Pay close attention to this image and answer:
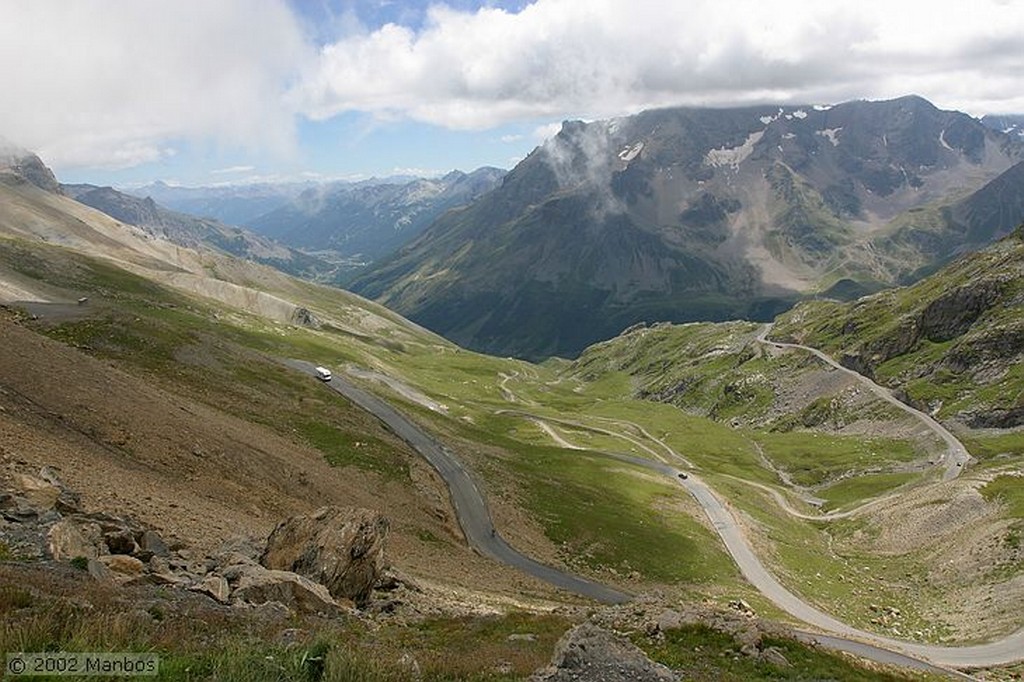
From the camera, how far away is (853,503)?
124 metres

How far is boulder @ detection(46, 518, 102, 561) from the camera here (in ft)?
77.1

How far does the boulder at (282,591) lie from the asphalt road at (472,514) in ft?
113

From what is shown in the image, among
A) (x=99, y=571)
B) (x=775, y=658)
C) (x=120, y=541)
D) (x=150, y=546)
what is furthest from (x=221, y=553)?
(x=775, y=658)

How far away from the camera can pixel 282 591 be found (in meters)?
28.4

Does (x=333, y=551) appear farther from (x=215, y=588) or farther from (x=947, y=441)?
(x=947, y=441)

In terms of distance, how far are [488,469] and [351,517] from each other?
4984 cm

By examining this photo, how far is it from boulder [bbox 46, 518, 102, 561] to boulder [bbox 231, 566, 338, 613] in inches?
221

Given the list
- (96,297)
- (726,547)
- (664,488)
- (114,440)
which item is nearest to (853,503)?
(664,488)

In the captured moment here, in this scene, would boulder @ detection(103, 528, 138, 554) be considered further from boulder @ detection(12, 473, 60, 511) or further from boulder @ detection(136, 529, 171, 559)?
boulder @ detection(12, 473, 60, 511)

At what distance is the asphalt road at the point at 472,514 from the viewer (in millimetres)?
62062

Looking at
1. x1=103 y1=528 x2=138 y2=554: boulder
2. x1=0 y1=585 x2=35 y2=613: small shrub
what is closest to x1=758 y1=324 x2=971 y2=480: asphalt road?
x1=103 y1=528 x2=138 y2=554: boulder

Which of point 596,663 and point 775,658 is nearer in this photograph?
point 596,663

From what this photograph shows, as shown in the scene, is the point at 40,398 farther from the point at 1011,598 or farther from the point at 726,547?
the point at 1011,598

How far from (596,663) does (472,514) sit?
51391 millimetres
